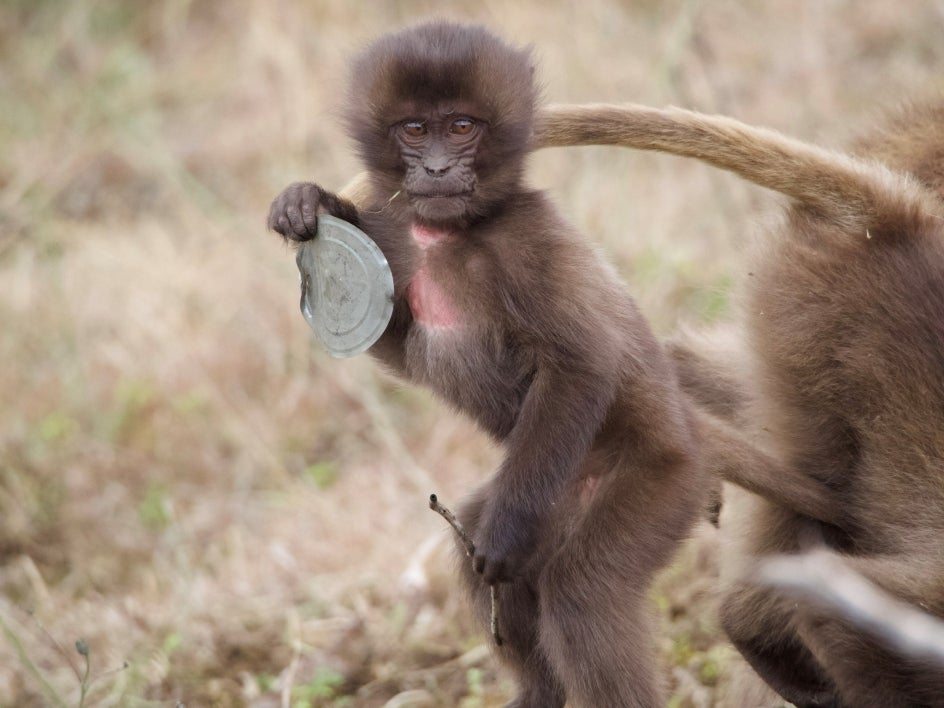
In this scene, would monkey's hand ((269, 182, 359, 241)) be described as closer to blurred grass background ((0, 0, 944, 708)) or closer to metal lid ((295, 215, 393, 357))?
metal lid ((295, 215, 393, 357))

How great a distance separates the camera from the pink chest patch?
156 inches

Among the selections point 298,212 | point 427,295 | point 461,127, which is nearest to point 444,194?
point 461,127

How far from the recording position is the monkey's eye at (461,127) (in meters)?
3.88

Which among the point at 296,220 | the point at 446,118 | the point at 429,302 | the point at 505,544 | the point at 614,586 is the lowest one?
the point at 614,586

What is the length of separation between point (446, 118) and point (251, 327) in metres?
5.63

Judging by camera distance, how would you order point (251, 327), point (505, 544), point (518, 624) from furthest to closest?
1. point (251, 327)
2. point (518, 624)
3. point (505, 544)

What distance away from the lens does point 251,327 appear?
9.28m

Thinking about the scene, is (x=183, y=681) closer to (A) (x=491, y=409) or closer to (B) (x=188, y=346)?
(A) (x=491, y=409)

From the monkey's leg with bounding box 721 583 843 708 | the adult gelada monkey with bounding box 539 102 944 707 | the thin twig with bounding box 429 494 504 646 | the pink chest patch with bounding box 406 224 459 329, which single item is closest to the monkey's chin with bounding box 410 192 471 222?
the pink chest patch with bounding box 406 224 459 329

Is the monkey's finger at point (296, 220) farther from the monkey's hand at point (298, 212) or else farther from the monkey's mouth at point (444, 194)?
the monkey's mouth at point (444, 194)

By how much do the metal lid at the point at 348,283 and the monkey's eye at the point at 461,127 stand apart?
40cm

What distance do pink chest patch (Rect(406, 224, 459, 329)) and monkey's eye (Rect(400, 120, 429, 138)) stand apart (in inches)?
10.7

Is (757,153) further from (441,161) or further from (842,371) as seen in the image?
(441,161)

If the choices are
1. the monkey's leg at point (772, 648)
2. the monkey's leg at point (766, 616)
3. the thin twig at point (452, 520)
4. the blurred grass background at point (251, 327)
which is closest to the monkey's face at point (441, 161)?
the blurred grass background at point (251, 327)
